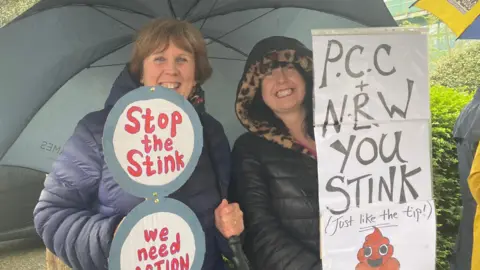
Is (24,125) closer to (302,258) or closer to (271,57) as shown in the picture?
(271,57)

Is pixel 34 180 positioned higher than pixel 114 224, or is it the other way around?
pixel 34 180

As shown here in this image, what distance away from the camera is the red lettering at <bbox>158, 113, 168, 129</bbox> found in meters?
2.01

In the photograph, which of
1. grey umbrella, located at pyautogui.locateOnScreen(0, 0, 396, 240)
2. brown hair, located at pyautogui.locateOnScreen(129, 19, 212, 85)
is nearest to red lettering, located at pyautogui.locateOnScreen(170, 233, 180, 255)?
grey umbrella, located at pyautogui.locateOnScreen(0, 0, 396, 240)

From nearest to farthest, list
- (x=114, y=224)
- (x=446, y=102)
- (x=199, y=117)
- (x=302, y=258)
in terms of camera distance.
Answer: (x=114, y=224)
(x=199, y=117)
(x=302, y=258)
(x=446, y=102)

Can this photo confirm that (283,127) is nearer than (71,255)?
No

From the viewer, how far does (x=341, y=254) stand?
2.22 m

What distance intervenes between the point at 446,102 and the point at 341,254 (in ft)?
11.7

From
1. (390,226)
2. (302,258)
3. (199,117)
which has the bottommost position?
(302,258)

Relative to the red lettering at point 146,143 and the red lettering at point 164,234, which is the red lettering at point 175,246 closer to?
the red lettering at point 164,234

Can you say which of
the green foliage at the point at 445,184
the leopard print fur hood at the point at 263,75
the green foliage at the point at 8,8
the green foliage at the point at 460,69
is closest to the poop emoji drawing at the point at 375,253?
the leopard print fur hood at the point at 263,75

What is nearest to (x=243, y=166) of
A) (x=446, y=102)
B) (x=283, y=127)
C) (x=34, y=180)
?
(x=283, y=127)

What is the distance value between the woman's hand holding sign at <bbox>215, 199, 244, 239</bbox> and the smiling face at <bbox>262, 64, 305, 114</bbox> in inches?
19.9

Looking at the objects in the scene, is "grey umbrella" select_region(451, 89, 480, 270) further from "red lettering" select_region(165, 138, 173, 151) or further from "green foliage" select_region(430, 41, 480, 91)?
"green foliage" select_region(430, 41, 480, 91)

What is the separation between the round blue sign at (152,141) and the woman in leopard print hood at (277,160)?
356mm
